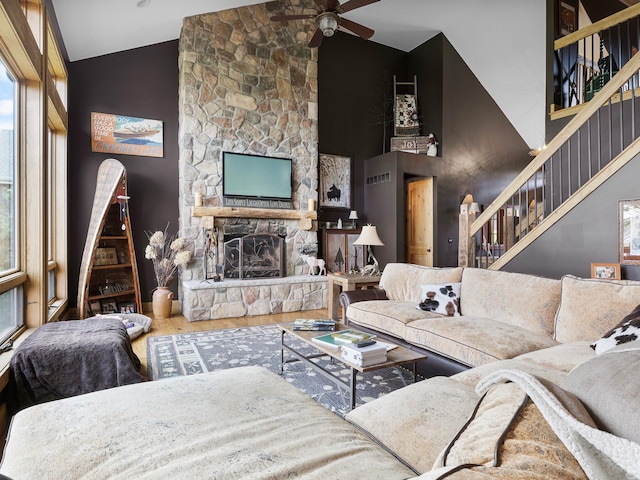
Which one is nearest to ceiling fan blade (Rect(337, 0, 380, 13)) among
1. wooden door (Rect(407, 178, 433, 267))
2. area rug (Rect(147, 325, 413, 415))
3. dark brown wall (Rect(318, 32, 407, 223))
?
dark brown wall (Rect(318, 32, 407, 223))

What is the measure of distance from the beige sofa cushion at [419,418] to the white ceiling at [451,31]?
15.3 feet

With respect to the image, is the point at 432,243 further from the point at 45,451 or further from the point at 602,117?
the point at 45,451

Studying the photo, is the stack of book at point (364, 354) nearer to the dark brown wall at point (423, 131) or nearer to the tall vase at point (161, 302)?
the tall vase at point (161, 302)

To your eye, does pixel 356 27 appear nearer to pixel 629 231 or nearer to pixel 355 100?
pixel 355 100

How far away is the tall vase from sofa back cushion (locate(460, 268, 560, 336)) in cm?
359

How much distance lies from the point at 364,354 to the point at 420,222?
16.5 feet

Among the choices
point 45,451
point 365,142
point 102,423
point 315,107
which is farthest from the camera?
point 365,142

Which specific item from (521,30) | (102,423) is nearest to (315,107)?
(521,30)

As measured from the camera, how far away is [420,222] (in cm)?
673

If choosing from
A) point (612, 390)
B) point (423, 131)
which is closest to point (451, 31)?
point (423, 131)

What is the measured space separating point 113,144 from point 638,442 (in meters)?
5.65

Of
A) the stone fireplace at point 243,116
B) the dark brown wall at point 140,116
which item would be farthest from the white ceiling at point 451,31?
the stone fireplace at point 243,116

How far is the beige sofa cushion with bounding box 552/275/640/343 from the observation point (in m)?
2.27

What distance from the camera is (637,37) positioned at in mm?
4930
